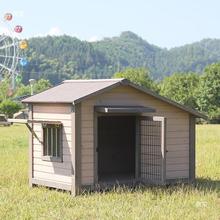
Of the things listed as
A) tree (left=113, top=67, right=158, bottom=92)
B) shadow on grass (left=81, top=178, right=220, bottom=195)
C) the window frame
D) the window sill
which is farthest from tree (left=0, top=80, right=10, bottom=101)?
shadow on grass (left=81, top=178, right=220, bottom=195)

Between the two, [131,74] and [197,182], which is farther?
[131,74]

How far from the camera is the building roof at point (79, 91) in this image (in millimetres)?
13547

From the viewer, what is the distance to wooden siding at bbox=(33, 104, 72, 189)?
13.5 m

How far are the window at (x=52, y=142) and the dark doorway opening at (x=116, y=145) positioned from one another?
7.57ft

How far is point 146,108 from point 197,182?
2.24m

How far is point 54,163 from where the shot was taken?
14.0 meters

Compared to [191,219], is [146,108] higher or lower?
higher

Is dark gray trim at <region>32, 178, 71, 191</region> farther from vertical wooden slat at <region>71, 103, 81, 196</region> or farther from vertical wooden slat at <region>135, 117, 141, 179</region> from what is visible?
vertical wooden slat at <region>135, 117, 141, 179</region>

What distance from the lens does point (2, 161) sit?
19.8 metres

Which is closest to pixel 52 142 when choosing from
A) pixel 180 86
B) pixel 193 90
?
pixel 193 90

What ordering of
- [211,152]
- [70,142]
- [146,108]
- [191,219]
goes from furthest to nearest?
1. [211,152]
2. [146,108]
3. [70,142]
4. [191,219]

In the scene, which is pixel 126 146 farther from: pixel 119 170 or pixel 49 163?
pixel 49 163

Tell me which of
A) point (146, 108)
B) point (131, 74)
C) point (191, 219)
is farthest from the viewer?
point (131, 74)

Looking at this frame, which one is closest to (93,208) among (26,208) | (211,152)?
(26,208)
